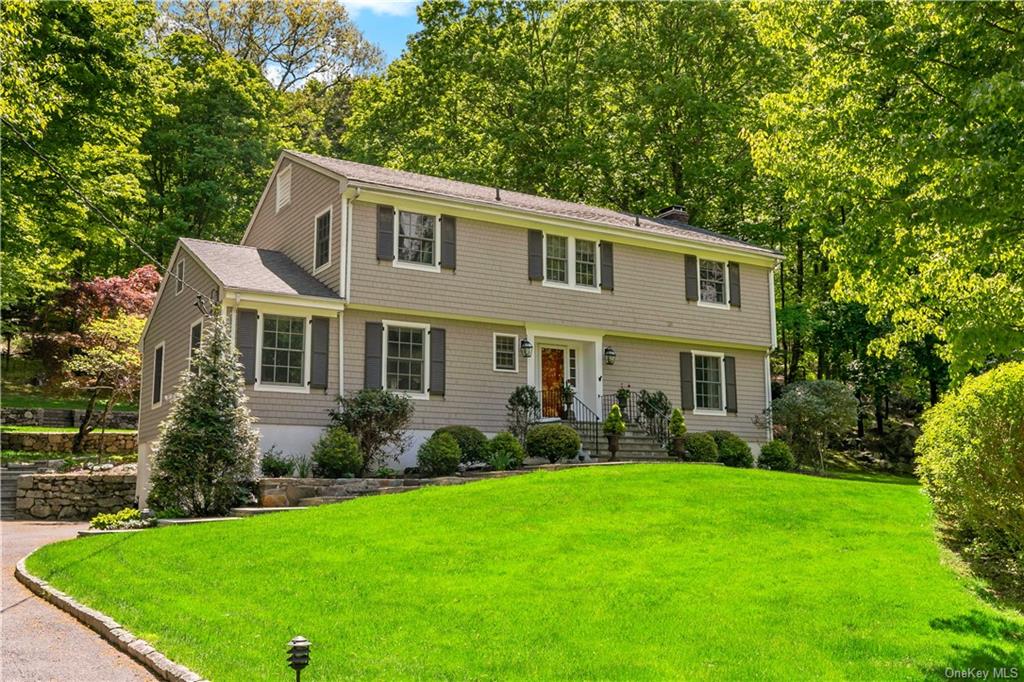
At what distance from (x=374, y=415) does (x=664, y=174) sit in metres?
19.9

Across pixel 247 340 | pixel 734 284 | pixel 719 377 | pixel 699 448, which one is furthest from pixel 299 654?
pixel 734 284

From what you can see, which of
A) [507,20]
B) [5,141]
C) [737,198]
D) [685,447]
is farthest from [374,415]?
[507,20]

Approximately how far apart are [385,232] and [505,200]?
404 cm

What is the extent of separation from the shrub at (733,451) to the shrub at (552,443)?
4386mm

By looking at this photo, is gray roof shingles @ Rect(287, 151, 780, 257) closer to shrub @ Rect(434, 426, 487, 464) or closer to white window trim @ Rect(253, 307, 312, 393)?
white window trim @ Rect(253, 307, 312, 393)

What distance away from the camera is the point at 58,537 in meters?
14.9

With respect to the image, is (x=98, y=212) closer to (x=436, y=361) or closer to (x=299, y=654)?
(x=436, y=361)

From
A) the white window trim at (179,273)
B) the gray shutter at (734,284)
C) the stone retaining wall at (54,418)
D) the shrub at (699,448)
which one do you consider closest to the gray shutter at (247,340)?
the white window trim at (179,273)

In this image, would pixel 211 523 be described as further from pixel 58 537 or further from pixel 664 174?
pixel 664 174

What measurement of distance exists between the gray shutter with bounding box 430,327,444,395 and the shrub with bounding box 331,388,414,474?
4.25 feet

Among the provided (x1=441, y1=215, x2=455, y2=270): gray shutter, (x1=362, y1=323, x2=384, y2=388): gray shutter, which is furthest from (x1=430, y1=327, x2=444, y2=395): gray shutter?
(x1=441, y1=215, x2=455, y2=270): gray shutter

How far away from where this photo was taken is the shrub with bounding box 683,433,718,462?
827 inches

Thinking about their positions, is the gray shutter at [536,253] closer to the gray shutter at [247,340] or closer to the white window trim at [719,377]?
the white window trim at [719,377]

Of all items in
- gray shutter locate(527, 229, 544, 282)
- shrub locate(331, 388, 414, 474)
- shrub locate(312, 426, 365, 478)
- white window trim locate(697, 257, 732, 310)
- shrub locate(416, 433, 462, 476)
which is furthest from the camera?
white window trim locate(697, 257, 732, 310)
